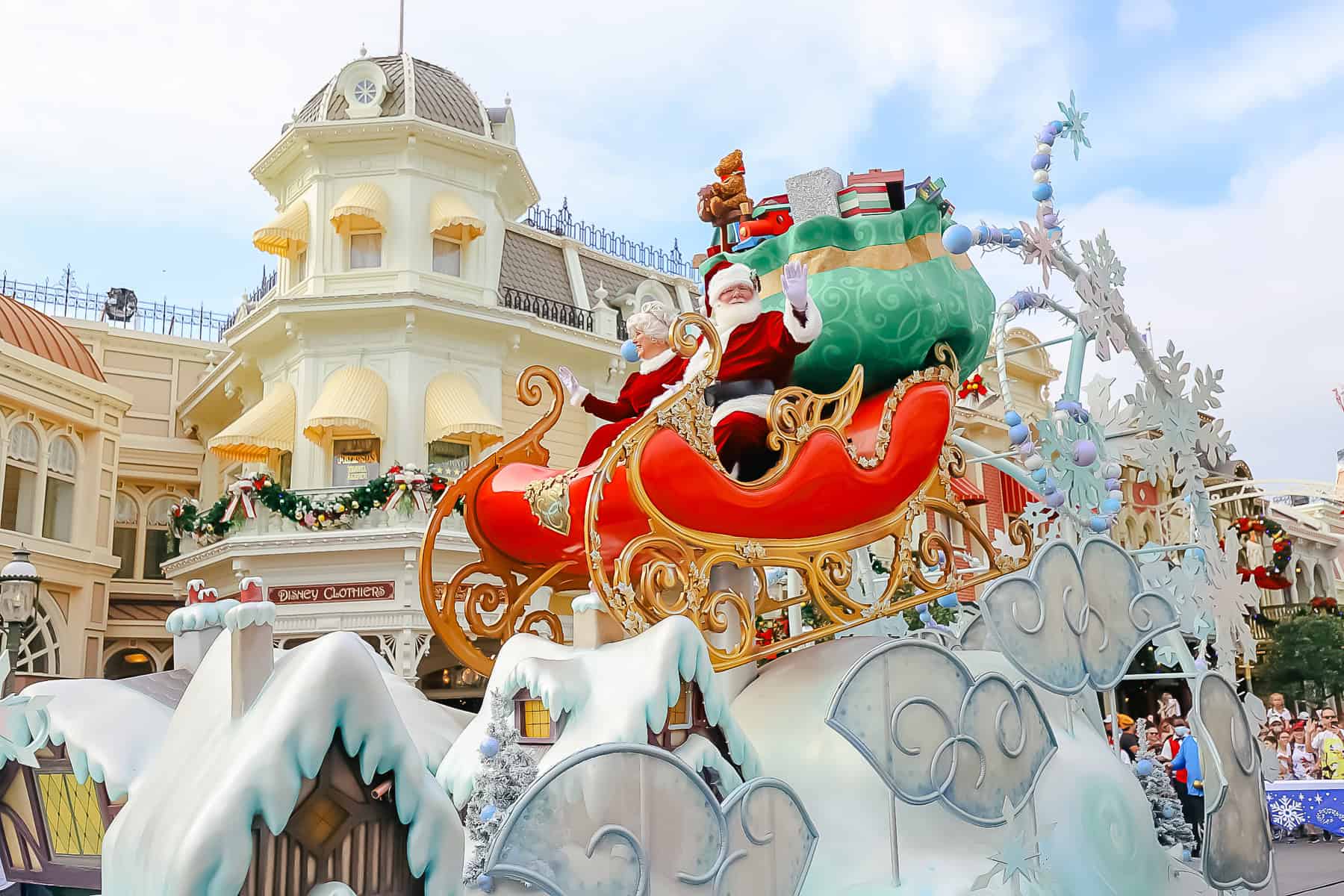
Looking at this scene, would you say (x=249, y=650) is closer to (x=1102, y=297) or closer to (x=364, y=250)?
(x=1102, y=297)

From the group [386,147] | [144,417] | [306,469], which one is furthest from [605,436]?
[144,417]

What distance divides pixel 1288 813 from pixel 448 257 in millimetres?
12980

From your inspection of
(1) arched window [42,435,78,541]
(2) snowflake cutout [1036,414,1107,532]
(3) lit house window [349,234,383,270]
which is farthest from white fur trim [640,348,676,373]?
(1) arched window [42,435,78,541]

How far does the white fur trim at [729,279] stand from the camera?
546cm

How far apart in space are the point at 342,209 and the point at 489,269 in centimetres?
238

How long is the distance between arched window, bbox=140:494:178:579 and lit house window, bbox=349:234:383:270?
7.02 m

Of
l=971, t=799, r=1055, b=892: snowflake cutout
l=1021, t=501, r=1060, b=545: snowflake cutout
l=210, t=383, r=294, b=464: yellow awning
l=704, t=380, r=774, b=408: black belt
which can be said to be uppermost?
l=210, t=383, r=294, b=464: yellow awning

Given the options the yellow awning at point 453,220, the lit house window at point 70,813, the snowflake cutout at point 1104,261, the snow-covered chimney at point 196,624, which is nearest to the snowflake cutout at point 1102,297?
the snowflake cutout at point 1104,261

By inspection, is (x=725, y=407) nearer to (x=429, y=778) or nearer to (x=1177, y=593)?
(x=1177, y=593)

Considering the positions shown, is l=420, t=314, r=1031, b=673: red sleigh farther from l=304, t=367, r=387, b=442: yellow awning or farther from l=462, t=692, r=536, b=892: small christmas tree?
l=304, t=367, r=387, b=442: yellow awning

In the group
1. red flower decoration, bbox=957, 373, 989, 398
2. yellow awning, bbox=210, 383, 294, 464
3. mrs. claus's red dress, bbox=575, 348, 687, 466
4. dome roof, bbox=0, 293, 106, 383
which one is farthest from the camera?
dome roof, bbox=0, 293, 106, 383

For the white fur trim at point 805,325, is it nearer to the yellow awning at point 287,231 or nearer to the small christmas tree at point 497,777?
the small christmas tree at point 497,777

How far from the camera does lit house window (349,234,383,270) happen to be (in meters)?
17.0

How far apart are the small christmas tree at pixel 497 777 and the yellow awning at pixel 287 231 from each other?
45.2 feet
